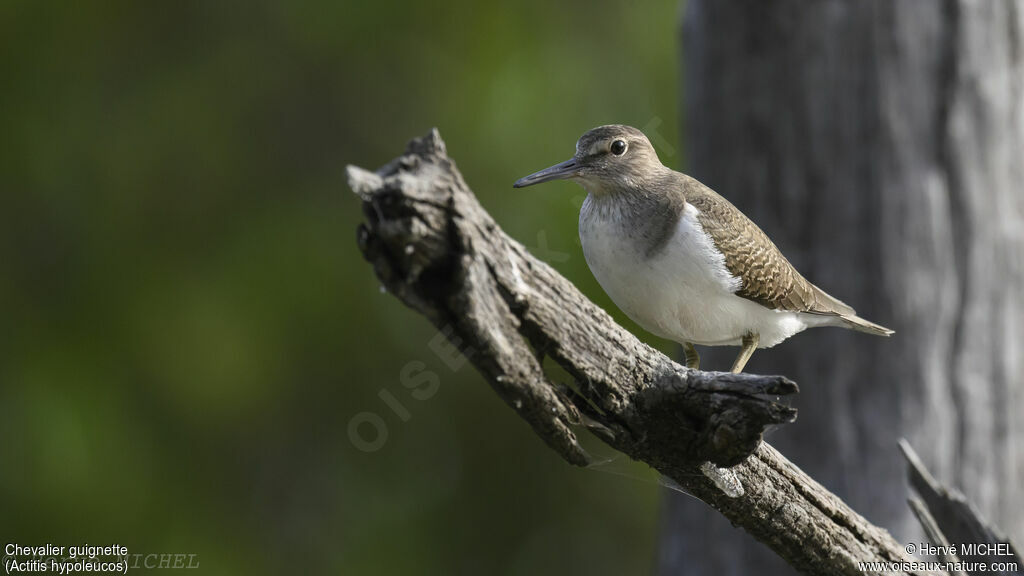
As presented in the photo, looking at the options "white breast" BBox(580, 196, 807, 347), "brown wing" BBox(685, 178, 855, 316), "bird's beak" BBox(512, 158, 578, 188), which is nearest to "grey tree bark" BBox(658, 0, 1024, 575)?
"brown wing" BBox(685, 178, 855, 316)

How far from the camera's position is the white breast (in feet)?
12.2

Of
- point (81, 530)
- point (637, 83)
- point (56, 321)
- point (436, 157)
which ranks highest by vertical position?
point (436, 157)

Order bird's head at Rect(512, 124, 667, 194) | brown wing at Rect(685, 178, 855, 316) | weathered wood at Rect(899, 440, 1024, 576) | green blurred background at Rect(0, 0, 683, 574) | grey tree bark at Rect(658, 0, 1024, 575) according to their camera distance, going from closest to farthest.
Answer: bird's head at Rect(512, 124, 667, 194)
brown wing at Rect(685, 178, 855, 316)
weathered wood at Rect(899, 440, 1024, 576)
grey tree bark at Rect(658, 0, 1024, 575)
green blurred background at Rect(0, 0, 683, 574)

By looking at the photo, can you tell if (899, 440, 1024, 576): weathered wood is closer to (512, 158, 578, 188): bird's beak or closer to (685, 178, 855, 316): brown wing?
(685, 178, 855, 316): brown wing

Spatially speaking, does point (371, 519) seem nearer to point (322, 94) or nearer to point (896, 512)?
point (322, 94)

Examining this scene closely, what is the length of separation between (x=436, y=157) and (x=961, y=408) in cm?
559

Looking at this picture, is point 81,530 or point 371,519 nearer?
point 81,530

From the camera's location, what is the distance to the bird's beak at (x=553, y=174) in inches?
141

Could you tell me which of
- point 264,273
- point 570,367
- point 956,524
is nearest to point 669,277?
point 570,367

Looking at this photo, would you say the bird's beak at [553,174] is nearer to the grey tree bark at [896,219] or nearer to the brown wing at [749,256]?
the brown wing at [749,256]

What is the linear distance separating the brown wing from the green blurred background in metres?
5.68

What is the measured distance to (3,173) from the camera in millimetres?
10328

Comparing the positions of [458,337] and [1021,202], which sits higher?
[458,337]

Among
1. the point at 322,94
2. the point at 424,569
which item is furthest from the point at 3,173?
the point at 424,569
